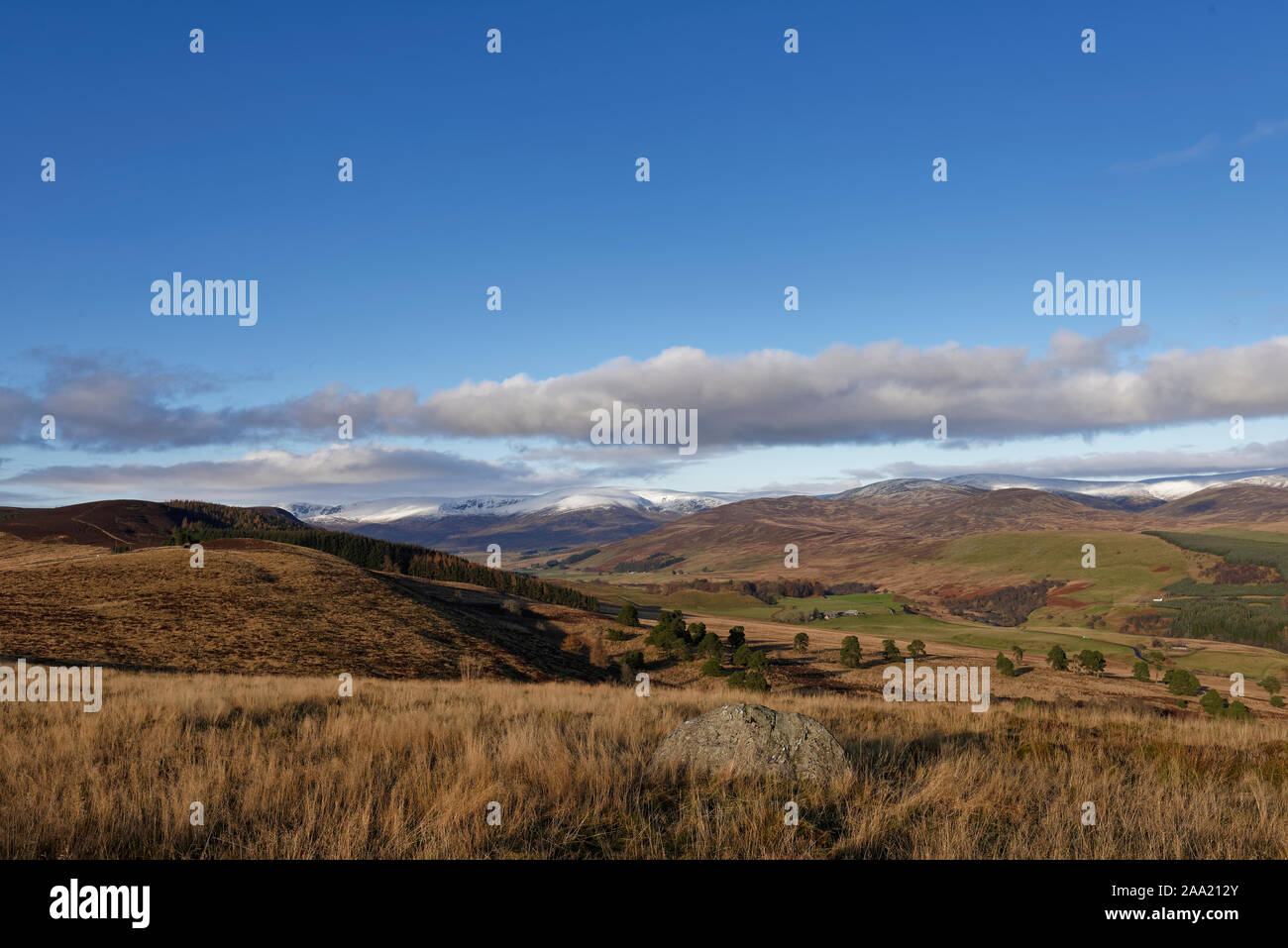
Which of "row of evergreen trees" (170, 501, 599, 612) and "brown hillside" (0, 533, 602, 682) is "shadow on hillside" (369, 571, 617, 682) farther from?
"row of evergreen trees" (170, 501, 599, 612)

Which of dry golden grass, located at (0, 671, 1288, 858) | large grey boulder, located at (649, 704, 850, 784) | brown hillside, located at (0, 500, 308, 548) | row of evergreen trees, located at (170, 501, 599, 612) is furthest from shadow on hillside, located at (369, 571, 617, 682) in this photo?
brown hillside, located at (0, 500, 308, 548)

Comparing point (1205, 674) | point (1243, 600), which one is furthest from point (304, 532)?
point (1243, 600)

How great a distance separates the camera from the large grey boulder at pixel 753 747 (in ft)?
25.6

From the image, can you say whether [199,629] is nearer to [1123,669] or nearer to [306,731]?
[306,731]

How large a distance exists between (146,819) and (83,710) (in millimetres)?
7856

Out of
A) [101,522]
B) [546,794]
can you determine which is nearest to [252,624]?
[546,794]

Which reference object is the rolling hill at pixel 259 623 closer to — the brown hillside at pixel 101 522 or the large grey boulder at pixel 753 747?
the large grey boulder at pixel 753 747

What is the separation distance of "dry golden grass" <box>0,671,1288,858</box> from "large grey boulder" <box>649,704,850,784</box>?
1.18 feet

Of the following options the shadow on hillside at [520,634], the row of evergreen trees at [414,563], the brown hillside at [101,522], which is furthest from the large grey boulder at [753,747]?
the brown hillside at [101,522]

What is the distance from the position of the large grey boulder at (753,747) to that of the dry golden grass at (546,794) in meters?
0.36

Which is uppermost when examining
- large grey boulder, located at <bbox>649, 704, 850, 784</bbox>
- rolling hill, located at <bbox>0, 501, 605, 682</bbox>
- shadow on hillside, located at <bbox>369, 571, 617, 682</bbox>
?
large grey boulder, located at <bbox>649, 704, 850, 784</bbox>

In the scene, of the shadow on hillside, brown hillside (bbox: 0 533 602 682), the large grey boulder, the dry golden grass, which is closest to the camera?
the dry golden grass

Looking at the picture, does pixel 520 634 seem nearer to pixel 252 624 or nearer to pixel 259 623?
pixel 259 623

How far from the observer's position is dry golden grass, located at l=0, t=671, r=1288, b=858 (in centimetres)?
543
